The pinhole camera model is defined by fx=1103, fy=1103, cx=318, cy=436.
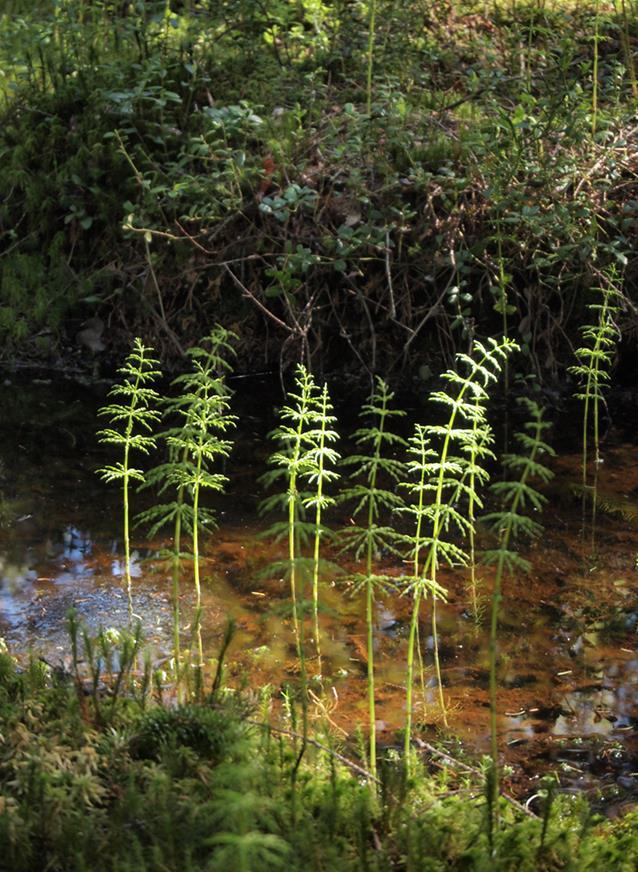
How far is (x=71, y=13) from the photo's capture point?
851 cm

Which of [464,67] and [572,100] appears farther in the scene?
[464,67]

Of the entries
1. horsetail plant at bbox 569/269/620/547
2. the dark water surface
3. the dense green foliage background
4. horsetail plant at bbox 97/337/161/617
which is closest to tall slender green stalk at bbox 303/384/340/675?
the dark water surface

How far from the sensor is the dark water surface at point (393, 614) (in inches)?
145

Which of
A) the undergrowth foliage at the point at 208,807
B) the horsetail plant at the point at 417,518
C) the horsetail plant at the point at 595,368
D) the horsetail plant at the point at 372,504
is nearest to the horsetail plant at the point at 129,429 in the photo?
the horsetail plant at the point at 372,504

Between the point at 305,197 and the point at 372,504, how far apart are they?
3816 mm

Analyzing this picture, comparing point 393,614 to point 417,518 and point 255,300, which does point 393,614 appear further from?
point 255,300

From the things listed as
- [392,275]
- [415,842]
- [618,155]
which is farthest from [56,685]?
[618,155]

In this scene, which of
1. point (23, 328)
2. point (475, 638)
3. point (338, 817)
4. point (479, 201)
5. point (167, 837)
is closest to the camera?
point (167, 837)

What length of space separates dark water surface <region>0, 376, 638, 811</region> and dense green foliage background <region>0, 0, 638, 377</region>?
4.27 feet

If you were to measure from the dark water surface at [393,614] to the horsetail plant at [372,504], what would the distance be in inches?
6.6

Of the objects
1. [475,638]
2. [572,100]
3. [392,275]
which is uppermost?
[572,100]

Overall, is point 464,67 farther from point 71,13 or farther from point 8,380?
point 8,380

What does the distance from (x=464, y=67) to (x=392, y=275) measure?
8.36 ft

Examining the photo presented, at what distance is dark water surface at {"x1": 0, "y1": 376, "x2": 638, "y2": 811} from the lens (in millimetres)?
3695
